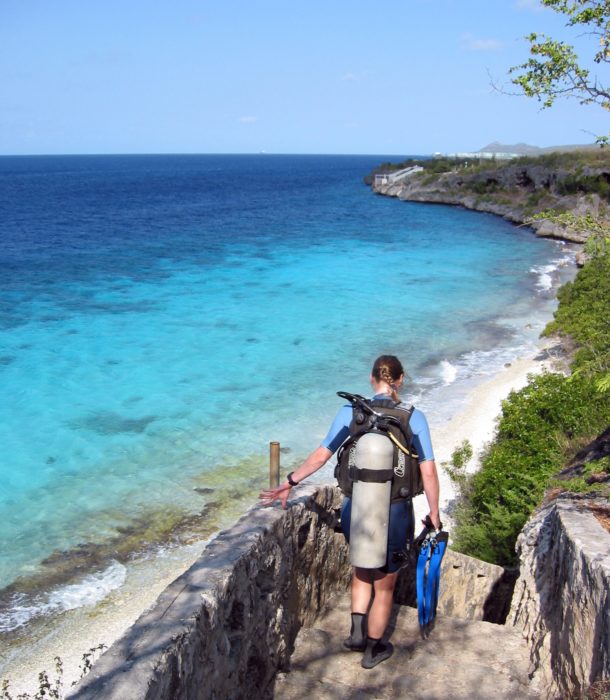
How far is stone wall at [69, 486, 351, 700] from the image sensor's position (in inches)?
120

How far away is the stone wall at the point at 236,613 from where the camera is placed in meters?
3.05

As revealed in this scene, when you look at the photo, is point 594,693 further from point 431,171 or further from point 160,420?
point 431,171

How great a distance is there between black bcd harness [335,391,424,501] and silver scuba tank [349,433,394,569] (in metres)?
0.04

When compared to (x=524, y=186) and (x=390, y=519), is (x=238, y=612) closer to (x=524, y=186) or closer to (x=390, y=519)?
(x=390, y=519)

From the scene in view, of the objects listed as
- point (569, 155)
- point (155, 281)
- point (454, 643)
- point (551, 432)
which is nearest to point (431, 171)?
point (569, 155)

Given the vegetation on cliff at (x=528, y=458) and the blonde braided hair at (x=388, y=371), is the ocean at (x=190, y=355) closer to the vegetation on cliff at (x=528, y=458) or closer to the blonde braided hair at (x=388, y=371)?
the vegetation on cliff at (x=528, y=458)

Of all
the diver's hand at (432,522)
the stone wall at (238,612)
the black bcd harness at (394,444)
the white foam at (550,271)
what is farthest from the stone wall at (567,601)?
the white foam at (550,271)

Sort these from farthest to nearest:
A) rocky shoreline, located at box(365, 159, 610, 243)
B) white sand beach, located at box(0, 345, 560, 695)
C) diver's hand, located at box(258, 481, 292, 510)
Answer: rocky shoreline, located at box(365, 159, 610, 243) < white sand beach, located at box(0, 345, 560, 695) < diver's hand, located at box(258, 481, 292, 510)

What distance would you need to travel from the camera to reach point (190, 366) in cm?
2139

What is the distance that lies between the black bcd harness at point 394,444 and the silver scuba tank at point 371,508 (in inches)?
1.4

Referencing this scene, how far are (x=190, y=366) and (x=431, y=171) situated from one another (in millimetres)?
62660

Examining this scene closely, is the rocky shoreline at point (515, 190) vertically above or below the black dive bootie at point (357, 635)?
above

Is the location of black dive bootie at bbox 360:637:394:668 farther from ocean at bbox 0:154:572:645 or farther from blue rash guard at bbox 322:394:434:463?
ocean at bbox 0:154:572:645

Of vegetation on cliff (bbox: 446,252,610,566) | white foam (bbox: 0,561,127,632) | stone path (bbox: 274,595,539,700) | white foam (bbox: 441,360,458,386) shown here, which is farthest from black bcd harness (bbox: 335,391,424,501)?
white foam (bbox: 441,360,458,386)
